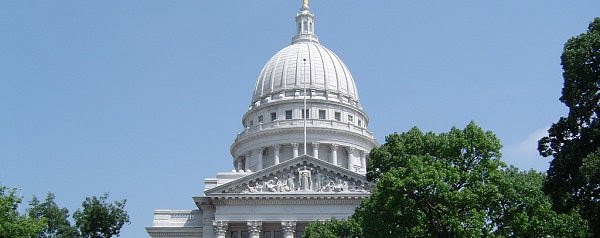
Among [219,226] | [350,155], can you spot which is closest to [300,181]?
[219,226]

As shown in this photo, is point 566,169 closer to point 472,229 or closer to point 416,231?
point 472,229

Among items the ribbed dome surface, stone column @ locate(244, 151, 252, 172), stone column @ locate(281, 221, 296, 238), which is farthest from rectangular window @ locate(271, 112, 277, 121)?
stone column @ locate(281, 221, 296, 238)

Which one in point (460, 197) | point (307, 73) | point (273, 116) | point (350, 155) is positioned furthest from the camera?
point (307, 73)

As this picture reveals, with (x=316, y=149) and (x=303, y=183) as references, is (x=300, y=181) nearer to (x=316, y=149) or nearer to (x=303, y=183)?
(x=303, y=183)

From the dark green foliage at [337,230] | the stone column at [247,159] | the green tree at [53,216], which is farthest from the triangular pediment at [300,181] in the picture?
the stone column at [247,159]

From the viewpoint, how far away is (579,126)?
35.3 metres

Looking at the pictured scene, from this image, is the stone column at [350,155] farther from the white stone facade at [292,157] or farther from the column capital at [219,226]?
the column capital at [219,226]

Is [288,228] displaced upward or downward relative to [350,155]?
downward

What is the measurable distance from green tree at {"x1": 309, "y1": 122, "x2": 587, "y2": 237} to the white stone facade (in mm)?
35131

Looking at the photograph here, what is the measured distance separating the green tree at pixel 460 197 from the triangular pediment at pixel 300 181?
35365 mm

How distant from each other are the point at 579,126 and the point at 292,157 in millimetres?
65505

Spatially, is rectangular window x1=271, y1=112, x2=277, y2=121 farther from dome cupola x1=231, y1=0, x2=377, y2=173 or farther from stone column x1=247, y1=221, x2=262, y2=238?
stone column x1=247, y1=221, x2=262, y2=238

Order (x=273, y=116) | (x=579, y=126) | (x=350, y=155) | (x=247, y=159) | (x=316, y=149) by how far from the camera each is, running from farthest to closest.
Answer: (x=273, y=116)
(x=247, y=159)
(x=350, y=155)
(x=316, y=149)
(x=579, y=126)

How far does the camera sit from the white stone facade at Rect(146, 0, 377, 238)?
78750mm
